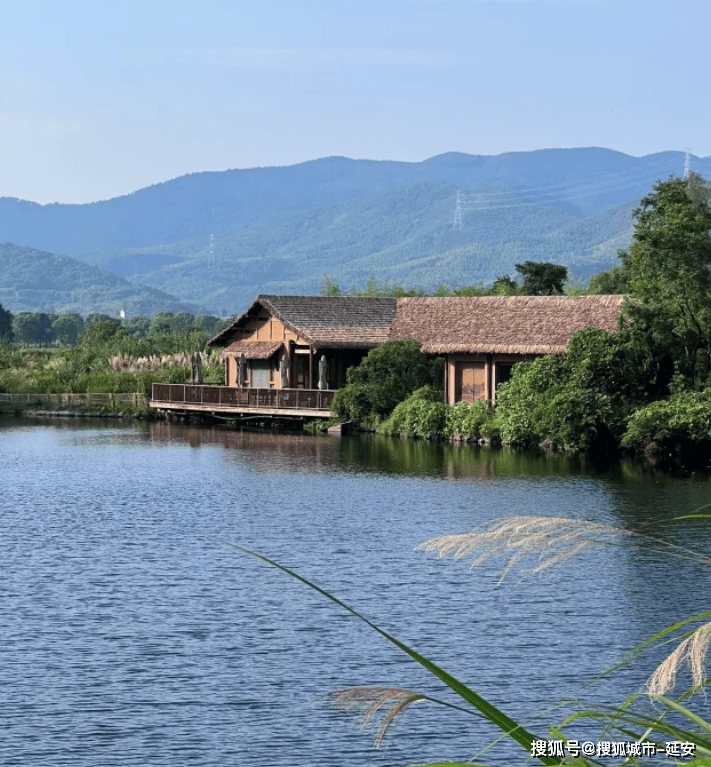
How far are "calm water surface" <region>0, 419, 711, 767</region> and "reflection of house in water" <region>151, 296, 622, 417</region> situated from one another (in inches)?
497

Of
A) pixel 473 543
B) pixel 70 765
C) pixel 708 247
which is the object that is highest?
pixel 708 247

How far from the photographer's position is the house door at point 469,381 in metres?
50.3

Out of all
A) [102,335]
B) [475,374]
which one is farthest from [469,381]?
[102,335]

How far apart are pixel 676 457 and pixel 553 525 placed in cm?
4016

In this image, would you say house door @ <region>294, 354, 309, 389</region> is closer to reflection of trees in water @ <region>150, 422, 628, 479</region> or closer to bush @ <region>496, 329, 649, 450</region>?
reflection of trees in water @ <region>150, 422, 628, 479</region>

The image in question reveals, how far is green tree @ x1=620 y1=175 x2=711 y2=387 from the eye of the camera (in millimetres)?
44219

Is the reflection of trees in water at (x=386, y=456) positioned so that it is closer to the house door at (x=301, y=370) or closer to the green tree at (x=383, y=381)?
the green tree at (x=383, y=381)

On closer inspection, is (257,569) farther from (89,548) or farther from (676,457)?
(676,457)

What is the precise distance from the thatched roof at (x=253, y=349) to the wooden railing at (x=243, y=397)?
1591 mm

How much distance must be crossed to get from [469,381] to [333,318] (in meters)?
8.83

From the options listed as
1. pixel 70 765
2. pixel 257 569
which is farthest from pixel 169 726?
pixel 257 569

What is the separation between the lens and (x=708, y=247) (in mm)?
46438

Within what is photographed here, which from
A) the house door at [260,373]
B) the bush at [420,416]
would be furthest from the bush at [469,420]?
the house door at [260,373]

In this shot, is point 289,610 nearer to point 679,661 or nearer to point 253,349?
point 679,661
